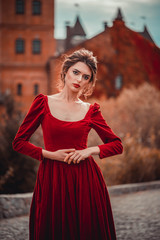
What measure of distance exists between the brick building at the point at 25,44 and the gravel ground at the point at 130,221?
2884 cm

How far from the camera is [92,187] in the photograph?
2668 millimetres

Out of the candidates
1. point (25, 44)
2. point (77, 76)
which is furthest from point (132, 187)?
point (25, 44)

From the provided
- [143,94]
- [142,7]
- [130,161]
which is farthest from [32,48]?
[130,161]

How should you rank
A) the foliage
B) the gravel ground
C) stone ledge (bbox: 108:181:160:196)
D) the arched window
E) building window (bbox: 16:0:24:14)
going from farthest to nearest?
1. building window (bbox: 16:0:24:14)
2. the arched window
3. the foliage
4. stone ledge (bbox: 108:181:160:196)
5. the gravel ground

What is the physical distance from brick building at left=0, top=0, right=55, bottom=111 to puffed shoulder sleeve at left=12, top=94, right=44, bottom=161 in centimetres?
3260

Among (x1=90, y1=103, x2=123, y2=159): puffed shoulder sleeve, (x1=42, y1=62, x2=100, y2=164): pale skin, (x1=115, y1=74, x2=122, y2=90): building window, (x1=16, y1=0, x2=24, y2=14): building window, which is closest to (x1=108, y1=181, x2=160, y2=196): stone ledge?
(x1=90, y1=103, x2=123, y2=159): puffed shoulder sleeve

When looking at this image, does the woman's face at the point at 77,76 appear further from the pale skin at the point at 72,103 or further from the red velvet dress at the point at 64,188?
the red velvet dress at the point at 64,188

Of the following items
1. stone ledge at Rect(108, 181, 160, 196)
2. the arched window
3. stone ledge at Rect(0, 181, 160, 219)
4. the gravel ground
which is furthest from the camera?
the arched window

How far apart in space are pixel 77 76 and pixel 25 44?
1334 inches

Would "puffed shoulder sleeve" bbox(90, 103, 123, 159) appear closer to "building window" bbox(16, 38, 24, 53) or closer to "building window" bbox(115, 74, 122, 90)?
"building window" bbox(115, 74, 122, 90)

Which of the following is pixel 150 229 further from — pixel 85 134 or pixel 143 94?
pixel 143 94

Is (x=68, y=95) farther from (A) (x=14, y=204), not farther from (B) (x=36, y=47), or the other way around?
(B) (x=36, y=47)

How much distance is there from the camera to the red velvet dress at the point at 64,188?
8.50 feet

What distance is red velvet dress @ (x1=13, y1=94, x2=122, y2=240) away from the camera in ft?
8.50
